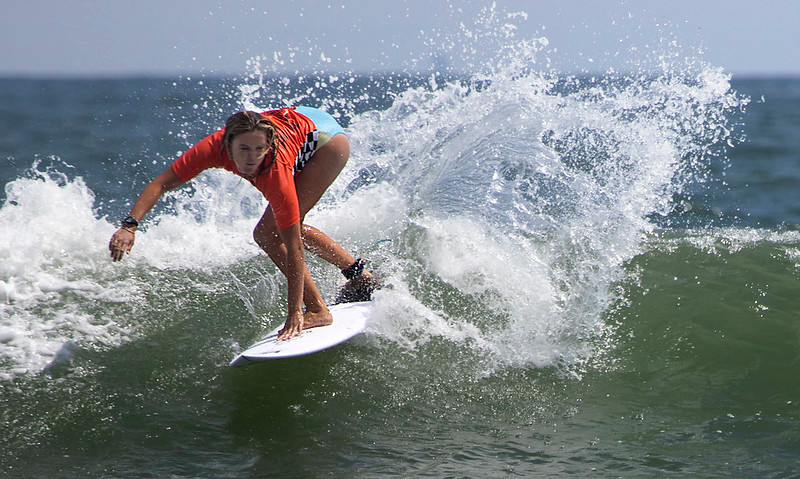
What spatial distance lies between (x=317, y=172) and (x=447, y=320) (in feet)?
4.80

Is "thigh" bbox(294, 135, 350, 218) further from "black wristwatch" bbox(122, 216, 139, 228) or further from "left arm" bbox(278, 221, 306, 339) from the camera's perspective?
"black wristwatch" bbox(122, 216, 139, 228)

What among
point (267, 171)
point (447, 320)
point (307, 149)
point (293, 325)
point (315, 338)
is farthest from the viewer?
point (447, 320)

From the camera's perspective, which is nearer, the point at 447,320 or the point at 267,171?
the point at 267,171

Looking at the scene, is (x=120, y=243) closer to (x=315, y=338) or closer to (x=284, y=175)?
(x=284, y=175)

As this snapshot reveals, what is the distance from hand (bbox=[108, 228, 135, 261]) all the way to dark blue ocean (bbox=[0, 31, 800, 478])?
0.88 metres

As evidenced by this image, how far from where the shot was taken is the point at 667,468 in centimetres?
359

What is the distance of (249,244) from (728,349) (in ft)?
12.7

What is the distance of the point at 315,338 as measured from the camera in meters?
4.32

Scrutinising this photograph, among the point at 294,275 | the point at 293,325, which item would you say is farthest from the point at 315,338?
the point at 294,275

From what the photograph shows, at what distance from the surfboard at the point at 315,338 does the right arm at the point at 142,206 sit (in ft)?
2.81

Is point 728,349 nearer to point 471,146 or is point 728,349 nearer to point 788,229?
point 471,146

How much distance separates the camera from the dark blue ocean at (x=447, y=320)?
369 centimetres

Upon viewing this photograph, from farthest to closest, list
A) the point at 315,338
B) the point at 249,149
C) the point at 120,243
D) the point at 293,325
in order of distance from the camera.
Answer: the point at 315,338 < the point at 293,325 < the point at 249,149 < the point at 120,243

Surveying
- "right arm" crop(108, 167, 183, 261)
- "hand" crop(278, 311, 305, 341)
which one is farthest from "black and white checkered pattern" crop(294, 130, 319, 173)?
"hand" crop(278, 311, 305, 341)
